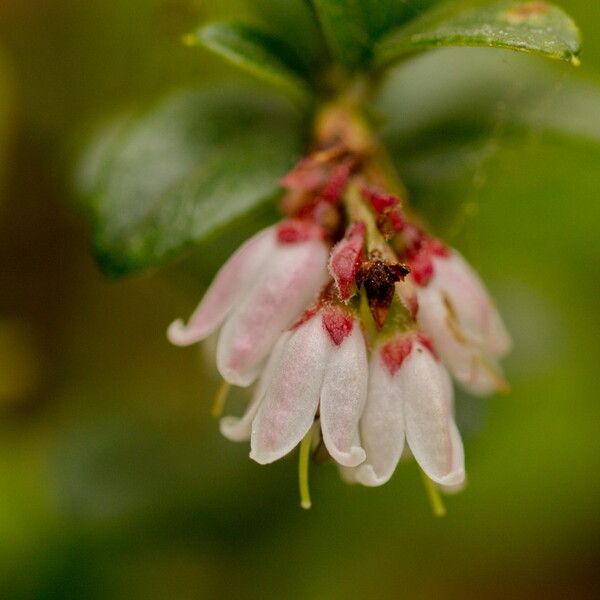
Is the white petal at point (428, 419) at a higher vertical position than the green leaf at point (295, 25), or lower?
lower

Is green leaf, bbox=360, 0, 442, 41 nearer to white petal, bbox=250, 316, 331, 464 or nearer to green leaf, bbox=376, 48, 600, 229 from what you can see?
green leaf, bbox=376, 48, 600, 229

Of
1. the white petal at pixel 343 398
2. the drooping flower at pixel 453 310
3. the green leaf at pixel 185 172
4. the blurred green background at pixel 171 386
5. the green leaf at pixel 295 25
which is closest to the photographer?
the white petal at pixel 343 398

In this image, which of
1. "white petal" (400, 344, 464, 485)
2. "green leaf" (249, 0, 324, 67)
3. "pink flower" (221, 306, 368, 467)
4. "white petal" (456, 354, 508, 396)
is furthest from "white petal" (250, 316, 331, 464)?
"green leaf" (249, 0, 324, 67)

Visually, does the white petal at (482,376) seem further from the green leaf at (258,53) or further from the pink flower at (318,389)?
the green leaf at (258,53)

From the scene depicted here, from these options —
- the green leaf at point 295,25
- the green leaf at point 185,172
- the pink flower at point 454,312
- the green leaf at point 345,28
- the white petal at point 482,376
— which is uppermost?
the green leaf at point 295,25

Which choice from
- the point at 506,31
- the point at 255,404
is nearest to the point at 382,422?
the point at 255,404

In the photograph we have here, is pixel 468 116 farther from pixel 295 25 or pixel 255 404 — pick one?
pixel 255 404

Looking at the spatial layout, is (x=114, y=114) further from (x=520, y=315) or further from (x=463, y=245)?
(x=520, y=315)

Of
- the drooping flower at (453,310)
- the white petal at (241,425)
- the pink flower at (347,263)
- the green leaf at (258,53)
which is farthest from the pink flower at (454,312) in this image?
the green leaf at (258,53)

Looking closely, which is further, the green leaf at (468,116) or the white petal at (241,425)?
the green leaf at (468,116)
